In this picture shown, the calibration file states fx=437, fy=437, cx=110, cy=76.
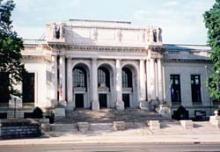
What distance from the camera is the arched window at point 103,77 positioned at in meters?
63.4

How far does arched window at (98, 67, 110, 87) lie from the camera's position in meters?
63.4

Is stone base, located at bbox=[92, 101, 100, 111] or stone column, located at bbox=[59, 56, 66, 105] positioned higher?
stone column, located at bbox=[59, 56, 66, 105]

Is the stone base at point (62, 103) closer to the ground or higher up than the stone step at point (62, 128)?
higher up

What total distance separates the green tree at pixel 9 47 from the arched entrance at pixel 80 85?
17.3 meters

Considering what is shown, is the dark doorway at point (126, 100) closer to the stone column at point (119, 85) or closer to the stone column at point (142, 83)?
the stone column at point (142, 83)

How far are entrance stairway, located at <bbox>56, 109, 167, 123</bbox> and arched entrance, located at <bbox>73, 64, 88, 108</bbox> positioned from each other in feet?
12.3

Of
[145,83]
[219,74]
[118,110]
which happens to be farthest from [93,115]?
[219,74]

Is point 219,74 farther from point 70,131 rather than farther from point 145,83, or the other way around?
point 70,131

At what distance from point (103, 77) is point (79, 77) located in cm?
358

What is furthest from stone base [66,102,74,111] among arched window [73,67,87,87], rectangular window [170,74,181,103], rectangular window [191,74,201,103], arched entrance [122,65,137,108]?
rectangular window [191,74,201,103]

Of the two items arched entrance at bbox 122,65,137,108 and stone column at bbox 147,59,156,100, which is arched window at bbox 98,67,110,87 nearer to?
arched entrance at bbox 122,65,137,108

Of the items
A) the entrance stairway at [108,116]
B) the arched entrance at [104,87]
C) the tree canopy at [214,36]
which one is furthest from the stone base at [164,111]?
the tree canopy at [214,36]

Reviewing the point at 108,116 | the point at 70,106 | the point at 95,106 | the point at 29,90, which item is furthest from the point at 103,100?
the point at 29,90

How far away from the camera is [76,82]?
206ft
